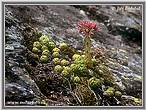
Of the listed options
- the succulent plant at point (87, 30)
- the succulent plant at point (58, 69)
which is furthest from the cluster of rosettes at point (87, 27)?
the succulent plant at point (58, 69)

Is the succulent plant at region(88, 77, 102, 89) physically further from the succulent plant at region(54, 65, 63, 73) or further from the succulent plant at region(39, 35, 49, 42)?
the succulent plant at region(39, 35, 49, 42)

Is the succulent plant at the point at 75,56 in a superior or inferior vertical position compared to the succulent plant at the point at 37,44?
inferior

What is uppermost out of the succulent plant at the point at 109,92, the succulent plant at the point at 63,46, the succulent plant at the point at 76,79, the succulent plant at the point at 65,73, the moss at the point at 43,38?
the moss at the point at 43,38

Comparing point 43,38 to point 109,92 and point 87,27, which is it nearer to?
point 87,27

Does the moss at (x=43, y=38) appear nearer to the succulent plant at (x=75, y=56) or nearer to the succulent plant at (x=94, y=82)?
the succulent plant at (x=75, y=56)

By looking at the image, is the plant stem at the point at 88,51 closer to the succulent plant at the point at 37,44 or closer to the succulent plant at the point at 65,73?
the succulent plant at the point at 65,73

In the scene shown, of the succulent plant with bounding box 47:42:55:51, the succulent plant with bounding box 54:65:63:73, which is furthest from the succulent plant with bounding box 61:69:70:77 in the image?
the succulent plant with bounding box 47:42:55:51
